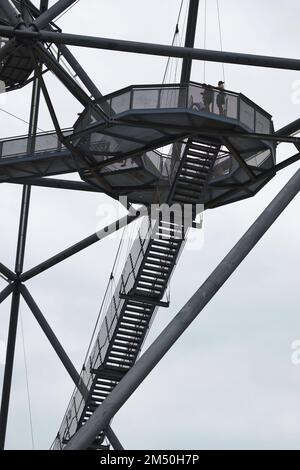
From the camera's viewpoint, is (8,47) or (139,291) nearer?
(8,47)

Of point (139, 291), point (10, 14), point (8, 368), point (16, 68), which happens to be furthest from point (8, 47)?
point (8, 368)

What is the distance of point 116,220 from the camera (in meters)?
51.7

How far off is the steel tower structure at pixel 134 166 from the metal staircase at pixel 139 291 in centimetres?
4

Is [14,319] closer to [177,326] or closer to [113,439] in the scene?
[113,439]

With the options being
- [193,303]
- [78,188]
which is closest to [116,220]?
[78,188]

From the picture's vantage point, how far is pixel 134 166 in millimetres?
45594

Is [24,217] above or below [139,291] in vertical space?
above

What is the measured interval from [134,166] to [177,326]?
5.02m

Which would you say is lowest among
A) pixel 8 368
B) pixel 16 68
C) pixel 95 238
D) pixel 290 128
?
pixel 8 368

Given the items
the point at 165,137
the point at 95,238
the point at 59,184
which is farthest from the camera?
the point at 95,238

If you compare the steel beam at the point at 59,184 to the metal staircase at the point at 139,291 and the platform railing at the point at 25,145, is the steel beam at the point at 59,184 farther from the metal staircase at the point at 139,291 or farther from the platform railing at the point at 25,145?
the metal staircase at the point at 139,291

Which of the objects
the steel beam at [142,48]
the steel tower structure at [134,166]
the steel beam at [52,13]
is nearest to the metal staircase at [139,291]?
the steel tower structure at [134,166]

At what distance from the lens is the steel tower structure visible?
41.8 metres

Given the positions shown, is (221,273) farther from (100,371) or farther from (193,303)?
(100,371)
